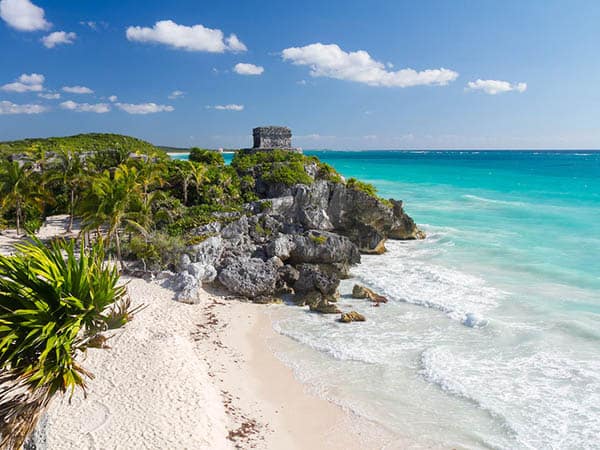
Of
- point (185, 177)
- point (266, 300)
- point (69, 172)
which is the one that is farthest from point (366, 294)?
point (69, 172)

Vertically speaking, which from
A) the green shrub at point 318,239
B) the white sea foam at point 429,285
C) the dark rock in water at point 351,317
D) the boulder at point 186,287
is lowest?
the dark rock in water at point 351,317

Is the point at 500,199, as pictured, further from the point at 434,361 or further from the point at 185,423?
the point at 185,423

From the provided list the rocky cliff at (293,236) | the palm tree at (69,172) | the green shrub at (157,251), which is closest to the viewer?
the rocky cliff at (293,236)

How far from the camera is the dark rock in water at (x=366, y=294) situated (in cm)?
1609

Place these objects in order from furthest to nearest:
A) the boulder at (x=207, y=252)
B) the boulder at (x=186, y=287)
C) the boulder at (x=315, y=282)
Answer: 1. the boulder at (x=207, y=252)
2. the boulder at (x=315, y=282)
3. the boulder at (x=186, y=287)

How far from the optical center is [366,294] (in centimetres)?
1639

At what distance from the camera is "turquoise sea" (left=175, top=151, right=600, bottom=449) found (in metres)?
9.36

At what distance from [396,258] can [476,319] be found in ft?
28.2

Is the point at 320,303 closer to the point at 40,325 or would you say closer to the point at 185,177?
the point at 40,325

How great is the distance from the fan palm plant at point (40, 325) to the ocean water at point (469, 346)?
6.54 metres

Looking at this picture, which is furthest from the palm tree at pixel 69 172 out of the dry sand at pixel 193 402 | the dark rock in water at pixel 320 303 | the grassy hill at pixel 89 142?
the grassy hill at pixel 89 142

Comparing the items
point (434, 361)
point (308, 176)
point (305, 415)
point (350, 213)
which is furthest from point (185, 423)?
point (308, 176)

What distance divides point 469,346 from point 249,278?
26.3 feet

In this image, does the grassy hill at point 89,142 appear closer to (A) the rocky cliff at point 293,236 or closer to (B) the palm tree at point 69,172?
(B) the palm tree at point 69,172
